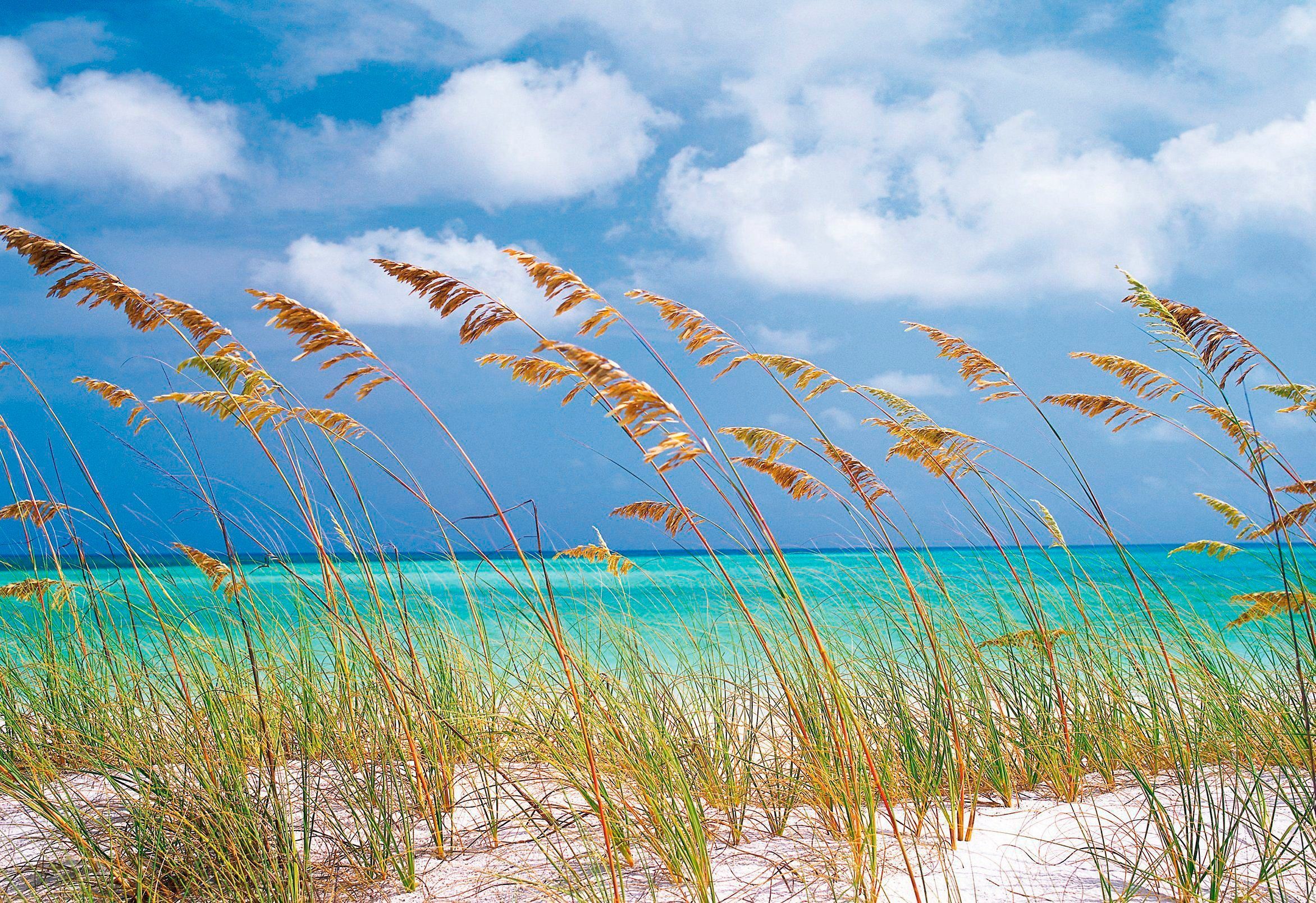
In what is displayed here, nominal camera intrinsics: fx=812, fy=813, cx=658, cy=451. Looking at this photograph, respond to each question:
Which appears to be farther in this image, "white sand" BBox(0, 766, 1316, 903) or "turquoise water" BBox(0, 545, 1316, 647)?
"turquoise water" BBox(0, 545, 1316, 647)

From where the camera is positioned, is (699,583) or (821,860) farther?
(699,583)

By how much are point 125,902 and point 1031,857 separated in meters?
3.22

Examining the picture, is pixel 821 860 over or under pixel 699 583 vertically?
under

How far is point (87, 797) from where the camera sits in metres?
3.83

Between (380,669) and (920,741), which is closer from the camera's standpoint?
(380,669)

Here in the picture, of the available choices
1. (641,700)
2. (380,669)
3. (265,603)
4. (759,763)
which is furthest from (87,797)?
(759,763)

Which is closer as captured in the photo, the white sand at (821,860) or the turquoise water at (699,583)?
the white sand at (821,860)

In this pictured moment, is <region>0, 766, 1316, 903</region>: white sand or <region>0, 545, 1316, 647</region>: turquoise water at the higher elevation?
<region>0, 545, 1316, 647</region>: turquoise water

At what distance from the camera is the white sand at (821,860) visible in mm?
2707

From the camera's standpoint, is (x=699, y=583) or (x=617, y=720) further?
(x=699, y=583)

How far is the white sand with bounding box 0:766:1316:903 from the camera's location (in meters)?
2.71

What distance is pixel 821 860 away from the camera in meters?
2.90

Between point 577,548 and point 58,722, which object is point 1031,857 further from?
point 58,722

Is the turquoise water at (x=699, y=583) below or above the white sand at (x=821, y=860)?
above
